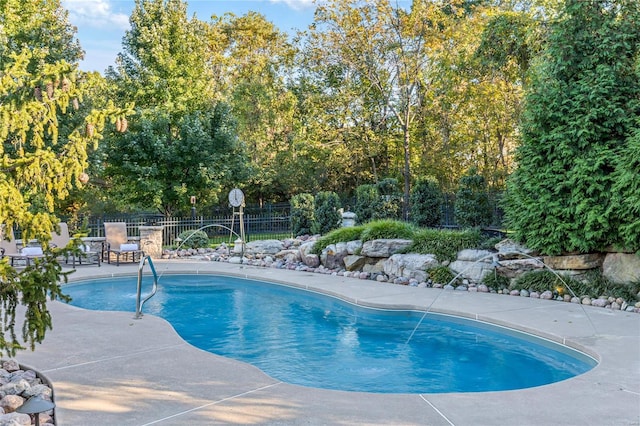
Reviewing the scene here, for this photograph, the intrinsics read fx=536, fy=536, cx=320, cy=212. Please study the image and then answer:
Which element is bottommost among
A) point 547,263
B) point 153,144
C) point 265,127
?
point 547,263

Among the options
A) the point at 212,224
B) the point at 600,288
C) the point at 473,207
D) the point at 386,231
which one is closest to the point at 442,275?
the point at 473,207

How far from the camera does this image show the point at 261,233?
2169 centimetres

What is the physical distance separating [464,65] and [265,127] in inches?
446

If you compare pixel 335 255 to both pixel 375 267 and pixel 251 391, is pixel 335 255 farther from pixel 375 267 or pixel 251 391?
pixel 251 391

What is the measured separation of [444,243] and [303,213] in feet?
26.7

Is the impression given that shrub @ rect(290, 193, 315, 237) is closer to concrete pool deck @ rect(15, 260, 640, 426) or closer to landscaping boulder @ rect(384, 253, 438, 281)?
landscaping boulder @ rect(384, 253, 438, 281)

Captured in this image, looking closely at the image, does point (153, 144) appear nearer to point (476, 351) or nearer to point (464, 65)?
point (464, 65)

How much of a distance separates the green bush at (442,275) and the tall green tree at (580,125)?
151 cm

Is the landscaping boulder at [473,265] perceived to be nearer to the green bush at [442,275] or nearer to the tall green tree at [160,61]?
the green bush at [442,275]

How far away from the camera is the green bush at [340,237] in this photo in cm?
1240

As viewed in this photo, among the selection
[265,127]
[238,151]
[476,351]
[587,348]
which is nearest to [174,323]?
[476,351]

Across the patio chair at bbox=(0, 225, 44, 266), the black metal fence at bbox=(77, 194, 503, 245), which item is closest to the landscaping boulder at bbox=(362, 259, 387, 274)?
the black metal fence at bbox=(77, 194, 503, 245)

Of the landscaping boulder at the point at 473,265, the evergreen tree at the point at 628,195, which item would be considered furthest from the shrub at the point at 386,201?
the evergreen tree at the point at 628,195

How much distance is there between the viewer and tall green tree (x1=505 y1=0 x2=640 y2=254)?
27.2 feet
